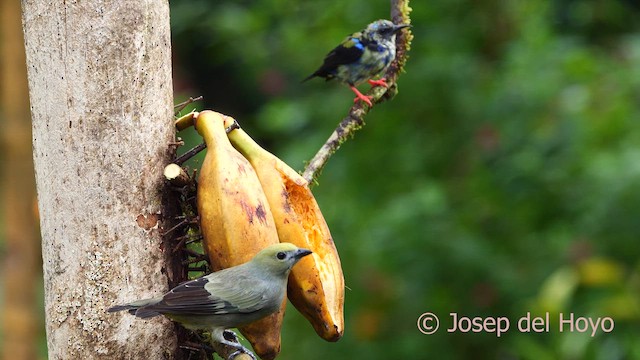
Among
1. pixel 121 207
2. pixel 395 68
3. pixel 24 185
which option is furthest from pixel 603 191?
pixel 24 185

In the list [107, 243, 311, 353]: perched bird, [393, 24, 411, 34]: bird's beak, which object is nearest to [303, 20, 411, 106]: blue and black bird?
[393, 24, 411, 34]: bird's beak

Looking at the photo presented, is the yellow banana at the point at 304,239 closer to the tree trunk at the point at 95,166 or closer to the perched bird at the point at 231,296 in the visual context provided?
the perched bird at the point at 231,296

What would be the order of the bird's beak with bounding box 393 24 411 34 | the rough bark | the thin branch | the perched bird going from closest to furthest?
the perched bird, the thin branch, the bird's beak with bounding box 393 24 411 34, the rough bark

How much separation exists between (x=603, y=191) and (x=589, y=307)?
59 centimetres

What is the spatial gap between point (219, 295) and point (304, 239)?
277 millimetres

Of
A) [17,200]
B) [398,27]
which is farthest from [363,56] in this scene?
[17,200]

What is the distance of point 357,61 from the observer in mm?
4246

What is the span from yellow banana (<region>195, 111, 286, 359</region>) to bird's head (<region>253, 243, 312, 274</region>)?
4cm

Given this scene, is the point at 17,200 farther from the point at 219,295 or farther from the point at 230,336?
the point at 219,295

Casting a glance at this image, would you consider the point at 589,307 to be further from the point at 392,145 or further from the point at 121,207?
the point at 121,207

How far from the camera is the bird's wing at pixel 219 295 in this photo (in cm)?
231

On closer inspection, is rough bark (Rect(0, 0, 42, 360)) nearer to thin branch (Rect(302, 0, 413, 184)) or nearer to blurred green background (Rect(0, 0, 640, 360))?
blurred green background (Rect(0, 0, 640, 360))

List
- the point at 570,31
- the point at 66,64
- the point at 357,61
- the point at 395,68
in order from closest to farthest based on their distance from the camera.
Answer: the point at 66,64, the point at 395,68, the point at 357,61, the point at 570,31

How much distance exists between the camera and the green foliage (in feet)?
14.9
